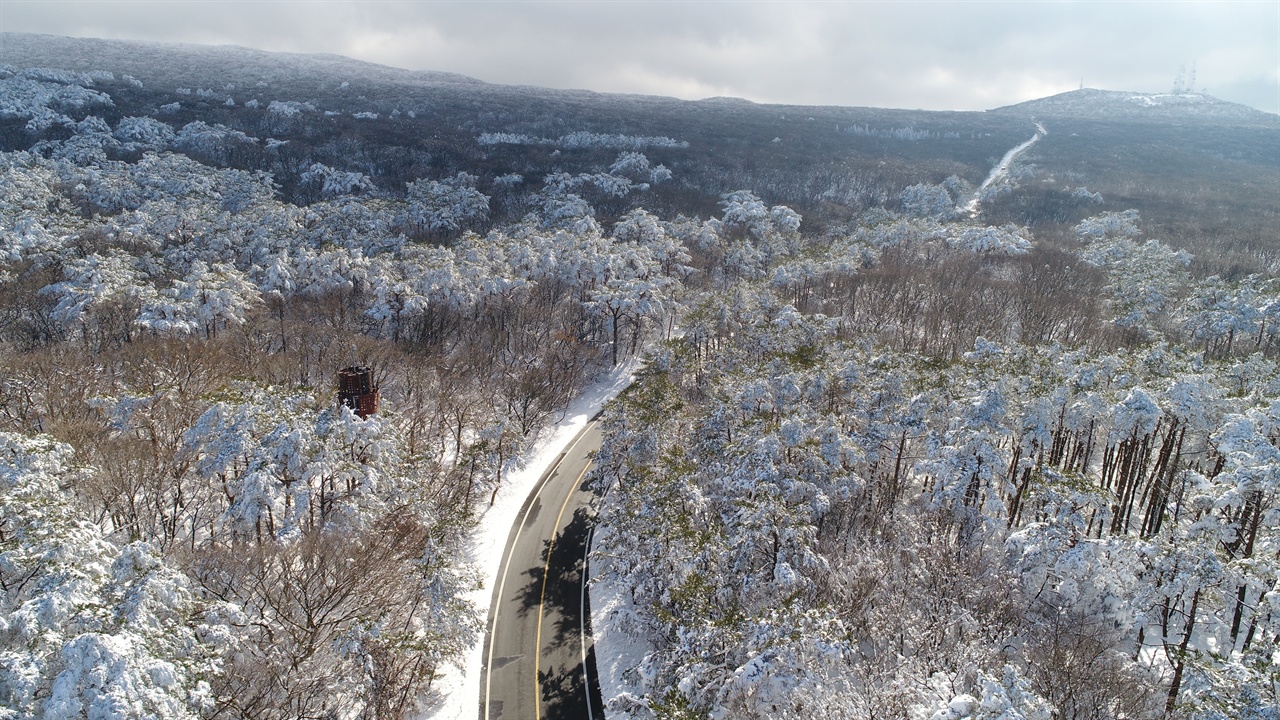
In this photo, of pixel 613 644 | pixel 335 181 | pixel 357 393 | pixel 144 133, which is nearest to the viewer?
pixel 613 644

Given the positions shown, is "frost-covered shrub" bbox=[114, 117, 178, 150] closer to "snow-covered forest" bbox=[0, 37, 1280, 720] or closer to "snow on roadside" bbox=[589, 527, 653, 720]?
"snow-covered forest" bbox=[0, 37, 1280, 720]

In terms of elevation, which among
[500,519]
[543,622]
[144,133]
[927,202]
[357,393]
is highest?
[927,202]

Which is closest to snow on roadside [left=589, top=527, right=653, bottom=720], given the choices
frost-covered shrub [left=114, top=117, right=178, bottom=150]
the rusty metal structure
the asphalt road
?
the asphalt road

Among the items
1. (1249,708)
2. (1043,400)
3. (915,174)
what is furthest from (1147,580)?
(915,174)

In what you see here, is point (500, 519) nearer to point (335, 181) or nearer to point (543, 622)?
point (543, 622)

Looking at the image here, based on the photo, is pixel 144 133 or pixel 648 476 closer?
pixel 648 476

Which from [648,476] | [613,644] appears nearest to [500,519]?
[648,476]
